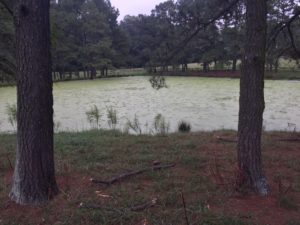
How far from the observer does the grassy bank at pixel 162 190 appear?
2840 millimetres

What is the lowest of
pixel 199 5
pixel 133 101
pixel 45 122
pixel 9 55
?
pixel 133 101

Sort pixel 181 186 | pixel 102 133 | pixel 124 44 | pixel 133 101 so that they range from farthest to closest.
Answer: pixel 124 44 < pixel 133 101 < pixel 102 133 < pixel 181 186

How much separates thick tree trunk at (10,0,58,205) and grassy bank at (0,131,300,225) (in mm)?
179

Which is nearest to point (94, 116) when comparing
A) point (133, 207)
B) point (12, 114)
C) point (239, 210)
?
point (12, 114)

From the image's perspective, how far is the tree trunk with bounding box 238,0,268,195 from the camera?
3.13 m

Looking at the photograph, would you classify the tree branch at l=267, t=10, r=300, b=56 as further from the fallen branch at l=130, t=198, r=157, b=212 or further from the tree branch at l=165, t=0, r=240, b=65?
the fallen branch at l=130, t=198, r=157, b=212

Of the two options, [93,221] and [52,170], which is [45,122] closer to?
[52,170]

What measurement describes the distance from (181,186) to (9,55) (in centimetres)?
389

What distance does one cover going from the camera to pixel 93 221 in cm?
280

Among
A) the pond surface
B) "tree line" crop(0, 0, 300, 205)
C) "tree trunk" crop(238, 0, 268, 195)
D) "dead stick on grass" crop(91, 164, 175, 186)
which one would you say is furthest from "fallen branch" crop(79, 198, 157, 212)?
the pond surface

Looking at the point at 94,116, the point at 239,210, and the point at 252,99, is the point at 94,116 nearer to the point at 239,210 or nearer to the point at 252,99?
the point at 252,99

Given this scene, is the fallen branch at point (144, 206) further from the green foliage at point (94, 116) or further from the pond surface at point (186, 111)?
the pond surface at point (186, 111)

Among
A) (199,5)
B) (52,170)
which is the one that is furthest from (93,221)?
(199,5)

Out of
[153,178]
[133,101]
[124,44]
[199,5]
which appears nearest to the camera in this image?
[153,178]
